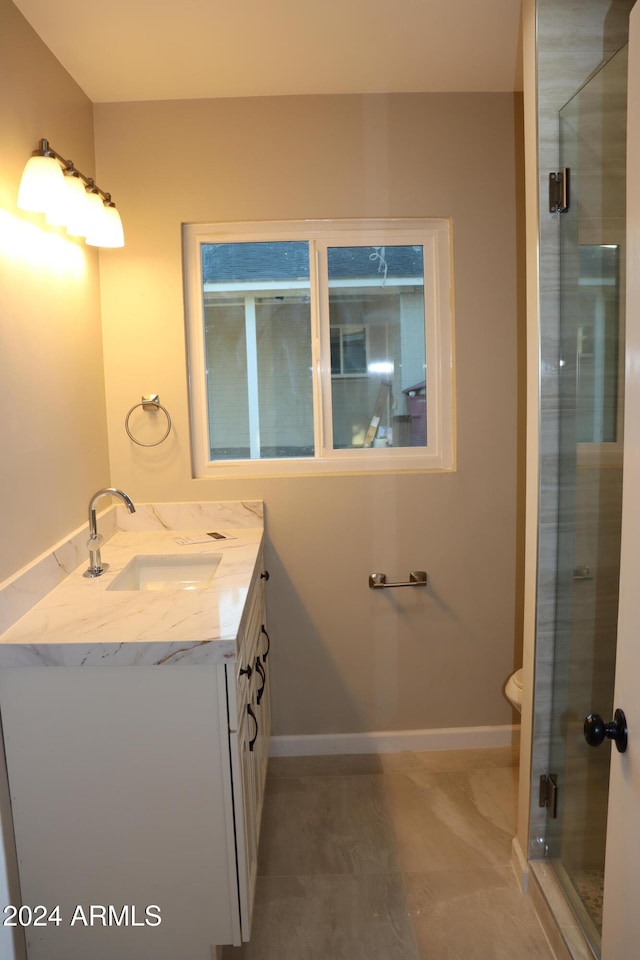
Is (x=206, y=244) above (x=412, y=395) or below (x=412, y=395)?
above

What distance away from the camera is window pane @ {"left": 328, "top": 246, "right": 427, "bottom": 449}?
9.18 feet

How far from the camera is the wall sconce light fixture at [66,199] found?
5.94 ft

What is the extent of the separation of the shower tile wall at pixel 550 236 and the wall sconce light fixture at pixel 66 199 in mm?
1264

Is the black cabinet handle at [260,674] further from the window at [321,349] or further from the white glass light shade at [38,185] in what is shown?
the white glass light shade at [38,185]

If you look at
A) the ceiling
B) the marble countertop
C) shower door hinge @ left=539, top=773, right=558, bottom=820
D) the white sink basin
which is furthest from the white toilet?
the ceiling

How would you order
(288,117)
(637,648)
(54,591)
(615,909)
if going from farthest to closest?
1. (288,117)
2. (54,591)
3. (615,909)
4. (637,648)

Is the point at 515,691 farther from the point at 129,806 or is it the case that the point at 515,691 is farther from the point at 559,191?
the point at 559,191

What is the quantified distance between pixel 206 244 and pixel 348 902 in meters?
2.31

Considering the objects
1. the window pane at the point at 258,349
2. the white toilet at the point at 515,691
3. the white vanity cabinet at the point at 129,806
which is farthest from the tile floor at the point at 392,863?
the window pane at the point at 258,349

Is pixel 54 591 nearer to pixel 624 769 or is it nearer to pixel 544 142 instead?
pixel 624 769

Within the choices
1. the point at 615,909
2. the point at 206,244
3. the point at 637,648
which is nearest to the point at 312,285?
the point at 206,244

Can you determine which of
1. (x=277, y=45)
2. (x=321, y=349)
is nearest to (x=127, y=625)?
(x=321, y=349)

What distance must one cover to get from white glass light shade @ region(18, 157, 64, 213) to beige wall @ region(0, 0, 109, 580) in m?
0.05

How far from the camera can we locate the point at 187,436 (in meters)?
2.76
